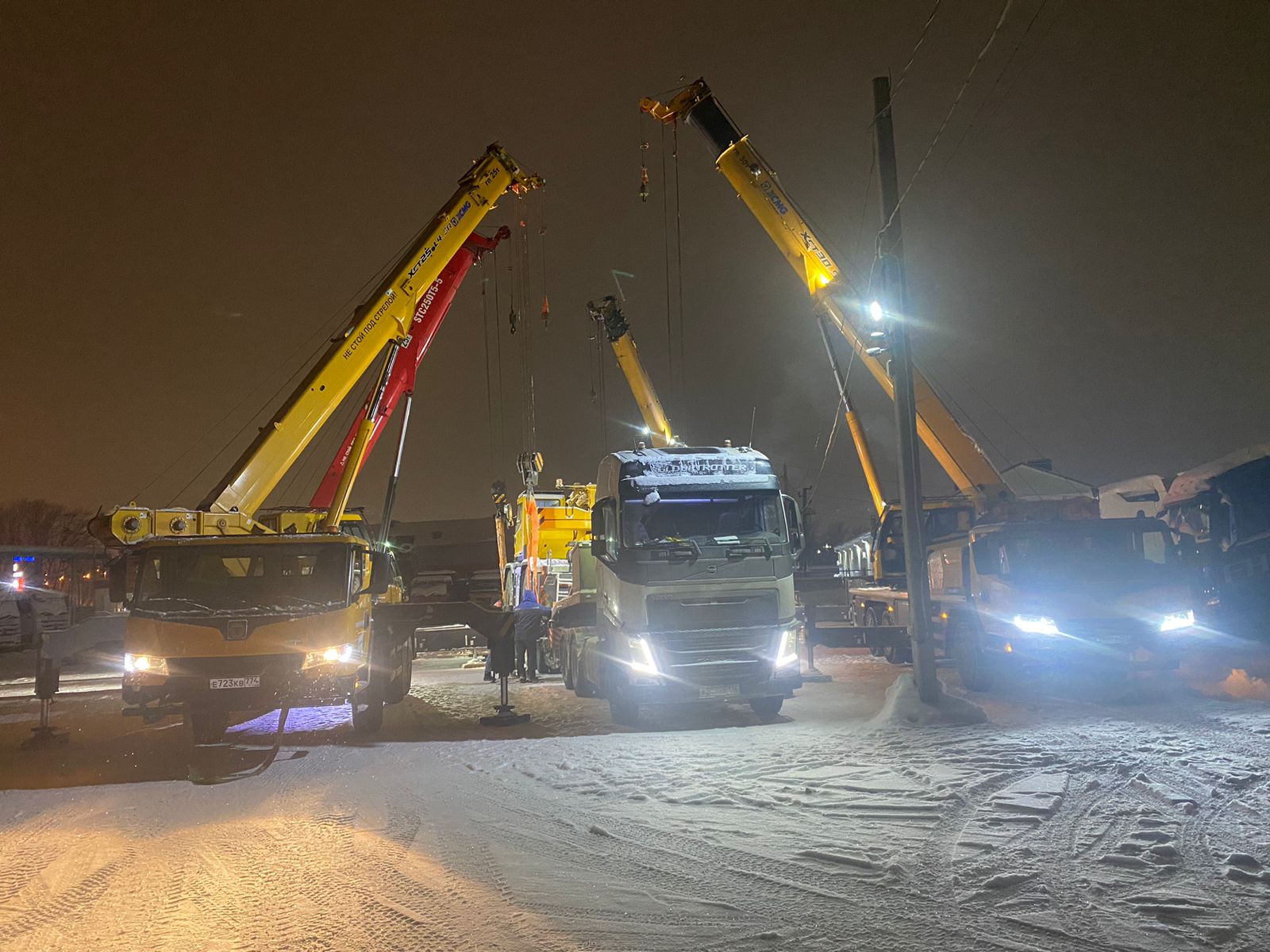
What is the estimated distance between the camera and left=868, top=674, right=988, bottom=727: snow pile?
35.4 feet

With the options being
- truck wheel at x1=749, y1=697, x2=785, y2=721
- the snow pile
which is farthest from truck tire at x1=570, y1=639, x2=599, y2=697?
the snow pile

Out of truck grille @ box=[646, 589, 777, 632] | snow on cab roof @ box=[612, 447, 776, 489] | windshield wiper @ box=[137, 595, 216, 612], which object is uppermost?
snow on cab roof @ box=[612, 447, 776, 489]

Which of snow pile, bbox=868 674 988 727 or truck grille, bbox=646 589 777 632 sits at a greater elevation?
truck grille, bbox=646 589 777 632

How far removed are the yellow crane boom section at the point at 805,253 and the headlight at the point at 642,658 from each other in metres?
10.3

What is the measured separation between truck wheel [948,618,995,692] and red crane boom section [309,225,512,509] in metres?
11.9

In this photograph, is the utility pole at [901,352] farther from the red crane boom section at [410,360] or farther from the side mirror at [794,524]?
the red crane boom section at [410,360]

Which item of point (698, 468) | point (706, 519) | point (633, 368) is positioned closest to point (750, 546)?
point (706, 519)

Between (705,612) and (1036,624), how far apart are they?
Answer: 5107 mm

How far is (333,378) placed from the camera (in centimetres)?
1564

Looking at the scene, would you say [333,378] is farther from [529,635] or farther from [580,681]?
[580,681]

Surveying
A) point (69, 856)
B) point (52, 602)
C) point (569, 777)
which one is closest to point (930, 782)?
point (569, 777)

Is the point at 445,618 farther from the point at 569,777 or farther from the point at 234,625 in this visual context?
the point at 569,777

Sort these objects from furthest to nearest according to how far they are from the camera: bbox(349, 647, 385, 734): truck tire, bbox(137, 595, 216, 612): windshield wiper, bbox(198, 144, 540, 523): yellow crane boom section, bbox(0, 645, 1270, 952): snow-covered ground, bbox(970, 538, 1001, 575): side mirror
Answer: bbox(198, 144, 540, 523): yellow crane boom section
bbox(970, 538, 1001, 575): side mirror
bbox(349, 647, 385, 734): truck tire
bbox(137, 595, 216, 612): windshield wiper
bbox(0, 645, 1270, 952): snow-covered ground

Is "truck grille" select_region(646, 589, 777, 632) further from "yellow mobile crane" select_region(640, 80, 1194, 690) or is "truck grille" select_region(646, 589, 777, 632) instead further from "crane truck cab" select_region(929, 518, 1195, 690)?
"crane truck cab" select_region(929, 518, 1195, 690)
